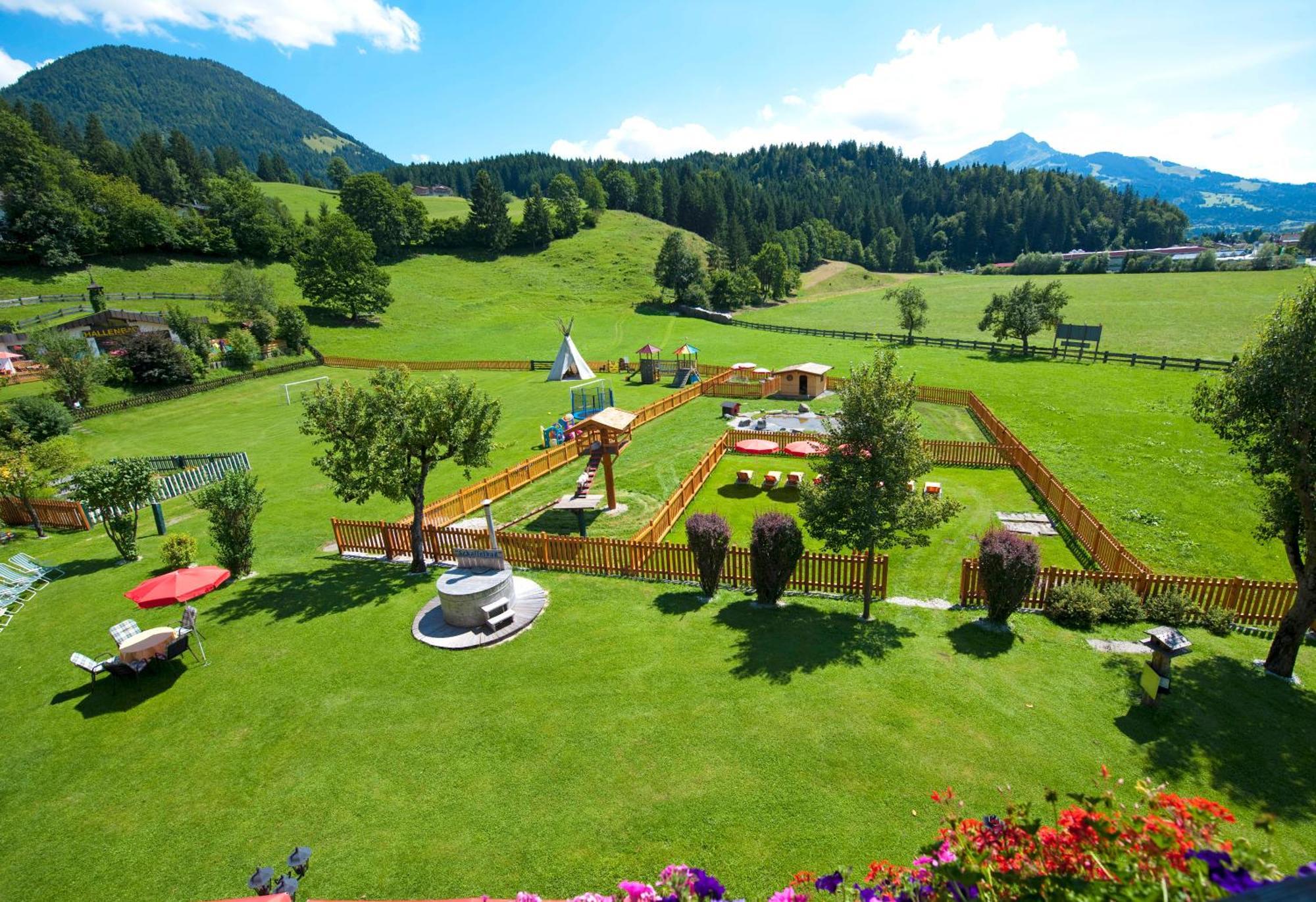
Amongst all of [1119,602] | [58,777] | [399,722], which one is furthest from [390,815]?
[1119,602]

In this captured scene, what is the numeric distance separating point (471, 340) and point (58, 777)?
55992 millimetres

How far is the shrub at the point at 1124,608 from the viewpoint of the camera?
11.9 meters

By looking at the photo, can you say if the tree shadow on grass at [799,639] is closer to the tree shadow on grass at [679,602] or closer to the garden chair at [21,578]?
the tree shadow on grass at [679,602]

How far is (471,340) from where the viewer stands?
200 feet

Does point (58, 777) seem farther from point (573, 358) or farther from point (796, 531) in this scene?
point (573, 358)

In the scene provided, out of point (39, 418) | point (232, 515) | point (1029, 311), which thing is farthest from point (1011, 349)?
point (39, 418)

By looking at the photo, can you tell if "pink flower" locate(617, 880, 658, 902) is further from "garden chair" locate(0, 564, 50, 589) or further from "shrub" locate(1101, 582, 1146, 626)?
"garden chair" locate(0, 564, 50, 589)

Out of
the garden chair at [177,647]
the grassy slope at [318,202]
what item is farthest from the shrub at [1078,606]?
the grassy slope at [318,202]

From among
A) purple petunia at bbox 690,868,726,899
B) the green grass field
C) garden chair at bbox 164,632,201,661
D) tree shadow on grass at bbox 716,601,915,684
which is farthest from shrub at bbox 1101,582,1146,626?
garden chair at bbox 164,632,201,661

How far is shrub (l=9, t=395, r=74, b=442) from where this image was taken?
95.7 feet

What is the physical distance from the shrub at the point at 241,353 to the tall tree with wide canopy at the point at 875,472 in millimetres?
51932

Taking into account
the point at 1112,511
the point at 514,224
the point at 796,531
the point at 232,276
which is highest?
the point at 514,224

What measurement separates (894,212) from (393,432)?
15152cm

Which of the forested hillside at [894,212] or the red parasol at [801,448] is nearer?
the red parasol at [801,448]
